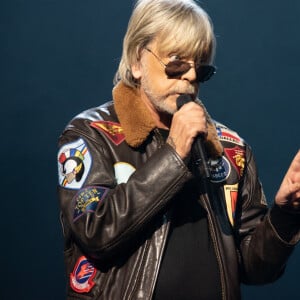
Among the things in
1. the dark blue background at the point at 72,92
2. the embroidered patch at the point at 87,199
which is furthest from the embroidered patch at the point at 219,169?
the dark blue background at the point at 72,92

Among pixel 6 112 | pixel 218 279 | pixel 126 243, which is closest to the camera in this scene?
pixel 126 243

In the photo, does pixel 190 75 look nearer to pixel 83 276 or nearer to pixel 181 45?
pixel 181 45

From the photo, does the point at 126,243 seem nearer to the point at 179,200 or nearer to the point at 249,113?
the point at 179,200

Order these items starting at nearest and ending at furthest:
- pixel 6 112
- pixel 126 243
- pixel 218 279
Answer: pixel 126 243 < pixel 218 279 < pixel 6 112

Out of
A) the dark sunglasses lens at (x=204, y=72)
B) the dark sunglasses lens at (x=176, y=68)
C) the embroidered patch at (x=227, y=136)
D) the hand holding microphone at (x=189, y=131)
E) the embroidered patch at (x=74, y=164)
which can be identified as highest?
the dark sunglasses lens at (x=176, y=68)

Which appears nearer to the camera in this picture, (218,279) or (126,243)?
(126,243)

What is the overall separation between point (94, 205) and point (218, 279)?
39 centimetres

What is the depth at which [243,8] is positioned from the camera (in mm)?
3098

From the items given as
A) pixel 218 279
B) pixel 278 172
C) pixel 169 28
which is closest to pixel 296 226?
pixel 218 279

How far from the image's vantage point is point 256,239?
1.86 metres

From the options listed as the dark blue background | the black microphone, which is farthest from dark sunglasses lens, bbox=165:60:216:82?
the dark blue background

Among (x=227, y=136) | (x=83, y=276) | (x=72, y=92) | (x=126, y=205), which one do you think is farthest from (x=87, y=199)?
(x=72, y=92)

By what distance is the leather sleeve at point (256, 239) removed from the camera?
5.95ft

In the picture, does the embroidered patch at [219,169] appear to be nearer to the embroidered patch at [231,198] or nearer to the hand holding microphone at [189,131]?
the embroidered patch at [231,198]
